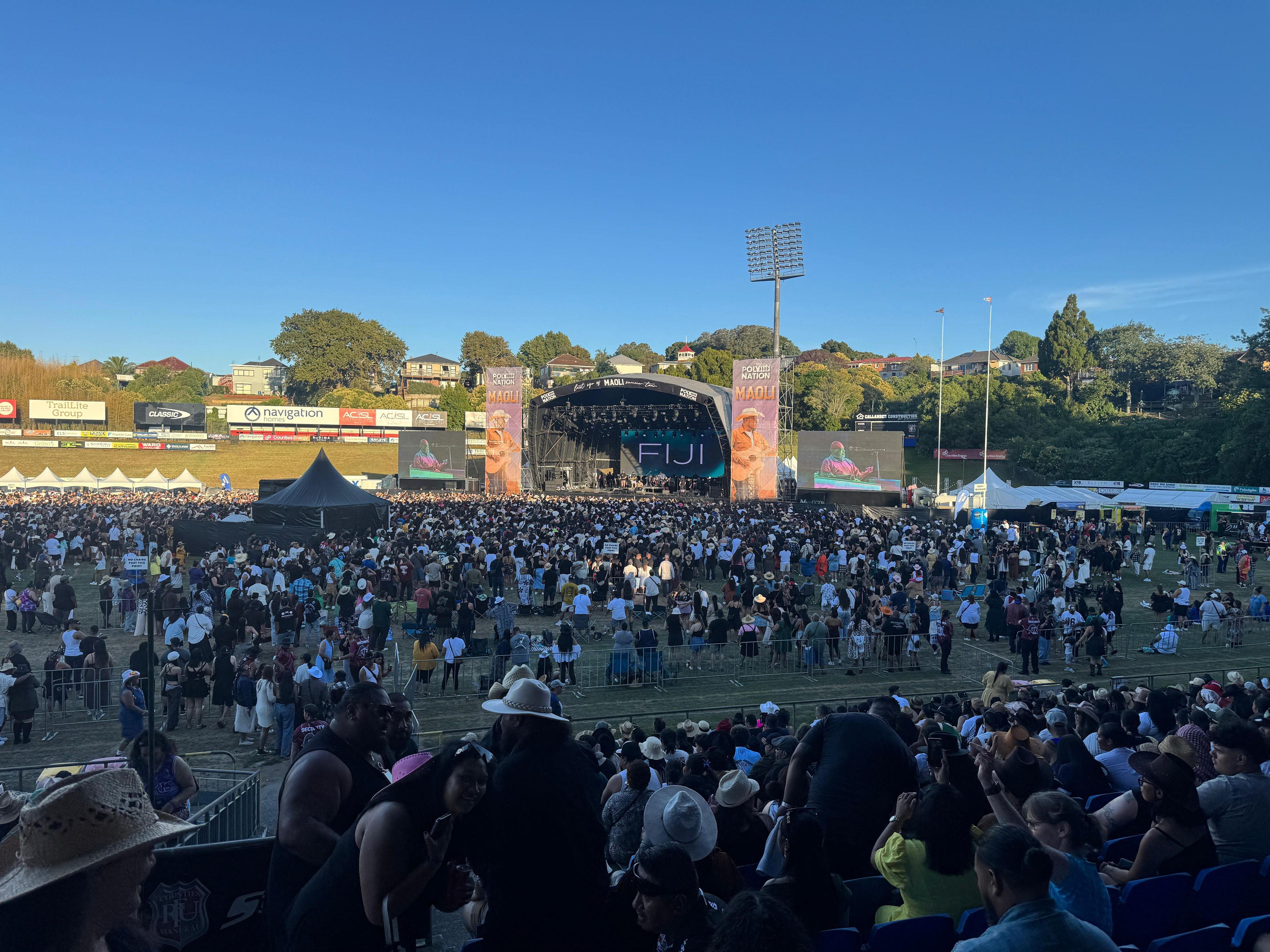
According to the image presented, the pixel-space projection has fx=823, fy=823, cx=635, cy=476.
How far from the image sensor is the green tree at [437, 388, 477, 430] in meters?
72.1

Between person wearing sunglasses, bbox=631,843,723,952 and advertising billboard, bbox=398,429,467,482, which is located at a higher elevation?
advertising billboard, bbox=398,429,467,482

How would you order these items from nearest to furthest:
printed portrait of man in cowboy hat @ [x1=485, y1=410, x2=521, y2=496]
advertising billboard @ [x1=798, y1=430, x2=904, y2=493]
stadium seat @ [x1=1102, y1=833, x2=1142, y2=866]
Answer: stadium seat @ [x1=1102, y1=833, x2=1142, y2=866] → advertising billboard @ [x1=798, y1=430, x2=904, y2=493] → printed portrait of man in cowboy hat @ [x1=485, y1=410, x2=521, y2=496]

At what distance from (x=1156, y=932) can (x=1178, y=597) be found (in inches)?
592

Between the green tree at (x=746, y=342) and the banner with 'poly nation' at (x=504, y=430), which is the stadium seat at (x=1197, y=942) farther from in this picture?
the green tree at (x=746, y=342)

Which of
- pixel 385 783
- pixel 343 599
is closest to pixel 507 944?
pixel 385 783

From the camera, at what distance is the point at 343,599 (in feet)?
46.8

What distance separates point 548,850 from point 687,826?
555mm

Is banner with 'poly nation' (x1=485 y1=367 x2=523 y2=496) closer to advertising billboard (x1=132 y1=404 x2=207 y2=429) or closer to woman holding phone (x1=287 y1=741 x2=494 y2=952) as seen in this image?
advertising billboard (x1=132 y1=404 x2=207 y2=429)

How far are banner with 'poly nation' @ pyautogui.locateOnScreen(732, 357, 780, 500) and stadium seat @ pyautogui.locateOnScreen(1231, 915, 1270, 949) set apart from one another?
113ft

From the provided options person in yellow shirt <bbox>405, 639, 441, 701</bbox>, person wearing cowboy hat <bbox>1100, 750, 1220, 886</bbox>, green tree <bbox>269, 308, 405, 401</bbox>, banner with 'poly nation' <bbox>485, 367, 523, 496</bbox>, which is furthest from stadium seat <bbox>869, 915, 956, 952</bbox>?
green tree <bbox>269, 308, 405, 401</bbox>

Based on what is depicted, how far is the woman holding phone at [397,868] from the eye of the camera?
2242mm

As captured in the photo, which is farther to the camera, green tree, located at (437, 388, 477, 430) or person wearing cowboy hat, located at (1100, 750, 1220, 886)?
green tree, located at (437, 388, 477, 430)

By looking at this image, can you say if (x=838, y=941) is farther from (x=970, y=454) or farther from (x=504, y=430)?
(x=970, y=454)

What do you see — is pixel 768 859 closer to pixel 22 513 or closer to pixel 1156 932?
pixel 1156 932
